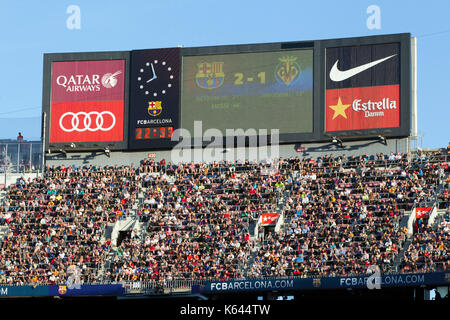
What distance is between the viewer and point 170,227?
4928cm

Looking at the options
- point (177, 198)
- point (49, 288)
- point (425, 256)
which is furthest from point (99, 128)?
point (425, 256)

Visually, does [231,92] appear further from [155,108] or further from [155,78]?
[155,78]

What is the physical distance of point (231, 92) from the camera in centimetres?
5462

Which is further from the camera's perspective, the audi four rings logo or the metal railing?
the metal railing

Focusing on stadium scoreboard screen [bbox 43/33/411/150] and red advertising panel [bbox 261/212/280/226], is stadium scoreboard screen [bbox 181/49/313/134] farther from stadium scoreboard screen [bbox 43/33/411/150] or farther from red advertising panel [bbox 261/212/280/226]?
red advertising panel [bbox 261/212/280/226]

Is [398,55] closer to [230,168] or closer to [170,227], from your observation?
[230,168]

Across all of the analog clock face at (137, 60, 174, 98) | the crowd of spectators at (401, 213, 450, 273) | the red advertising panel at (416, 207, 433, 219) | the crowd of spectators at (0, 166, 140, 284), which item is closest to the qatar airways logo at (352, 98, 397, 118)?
the red advertising panel at (416, 207, 433, 219)

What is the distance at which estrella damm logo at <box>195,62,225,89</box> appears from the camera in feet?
180

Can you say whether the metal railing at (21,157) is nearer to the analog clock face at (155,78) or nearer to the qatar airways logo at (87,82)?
the qatar airways logo at (87,82)

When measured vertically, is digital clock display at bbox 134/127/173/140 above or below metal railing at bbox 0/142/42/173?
above

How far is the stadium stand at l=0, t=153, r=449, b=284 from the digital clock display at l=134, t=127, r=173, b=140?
1561mm

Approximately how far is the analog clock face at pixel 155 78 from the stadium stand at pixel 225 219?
4318mm

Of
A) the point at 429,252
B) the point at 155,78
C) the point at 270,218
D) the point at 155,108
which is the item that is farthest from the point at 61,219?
the point at 429,252

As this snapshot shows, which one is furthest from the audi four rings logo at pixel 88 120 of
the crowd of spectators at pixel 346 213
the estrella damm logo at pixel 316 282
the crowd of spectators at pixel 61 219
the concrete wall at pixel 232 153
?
the estrella damm logo at pixel 316 282
